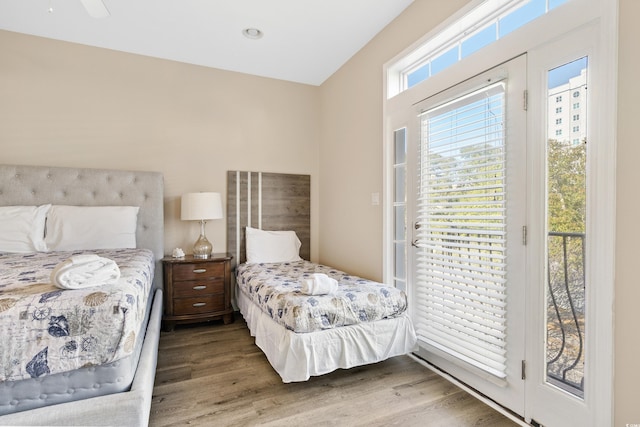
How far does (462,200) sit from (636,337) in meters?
1.06

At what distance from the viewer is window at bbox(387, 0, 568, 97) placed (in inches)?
73.2

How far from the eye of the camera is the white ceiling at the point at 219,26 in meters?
2.55

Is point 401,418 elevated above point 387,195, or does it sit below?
below

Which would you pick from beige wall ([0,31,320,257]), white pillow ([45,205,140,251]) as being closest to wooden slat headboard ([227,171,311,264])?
beige wall ([0,31,320,257])

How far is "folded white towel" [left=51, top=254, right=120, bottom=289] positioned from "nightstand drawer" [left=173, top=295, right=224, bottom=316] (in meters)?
1.64

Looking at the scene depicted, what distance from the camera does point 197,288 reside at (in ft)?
10.4

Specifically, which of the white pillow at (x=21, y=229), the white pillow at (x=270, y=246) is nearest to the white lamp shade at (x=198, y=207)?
the white pillow at (x=270, y=246)

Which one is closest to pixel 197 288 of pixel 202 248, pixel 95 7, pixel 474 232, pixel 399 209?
pixel 202 248

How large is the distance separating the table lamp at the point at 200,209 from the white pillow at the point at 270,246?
49 centimetres

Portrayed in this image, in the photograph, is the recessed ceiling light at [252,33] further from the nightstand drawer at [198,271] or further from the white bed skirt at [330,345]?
the white bed skirt at [330,345]

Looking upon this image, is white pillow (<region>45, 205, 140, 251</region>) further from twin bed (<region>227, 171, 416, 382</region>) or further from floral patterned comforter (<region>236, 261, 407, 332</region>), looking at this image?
floral patterned comforter (<region>236, 261, 407, 332</region>)

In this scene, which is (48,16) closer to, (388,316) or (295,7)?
(295,7)

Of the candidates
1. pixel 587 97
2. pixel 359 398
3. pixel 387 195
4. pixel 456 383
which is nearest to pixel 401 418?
pixel 359 398

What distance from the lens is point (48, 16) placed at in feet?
8.81
